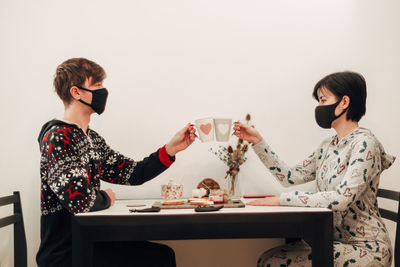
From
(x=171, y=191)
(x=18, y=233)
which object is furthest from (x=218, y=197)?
(x=18, y=233)

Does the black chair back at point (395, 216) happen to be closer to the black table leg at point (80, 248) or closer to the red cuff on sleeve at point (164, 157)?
the red cuff on sleeve at point (164, 157)

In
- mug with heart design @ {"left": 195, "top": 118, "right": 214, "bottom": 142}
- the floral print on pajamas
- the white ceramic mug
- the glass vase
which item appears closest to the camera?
the floral print on pajamas

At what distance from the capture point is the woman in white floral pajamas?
1.30 m

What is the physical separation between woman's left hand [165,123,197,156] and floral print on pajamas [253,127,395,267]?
2.00 feet

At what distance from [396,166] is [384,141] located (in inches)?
7.4

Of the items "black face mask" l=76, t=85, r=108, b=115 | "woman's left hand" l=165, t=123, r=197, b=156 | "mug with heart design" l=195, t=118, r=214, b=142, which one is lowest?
"woman's left hand" l=165, t=123, r=197, b=156

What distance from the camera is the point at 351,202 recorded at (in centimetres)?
129

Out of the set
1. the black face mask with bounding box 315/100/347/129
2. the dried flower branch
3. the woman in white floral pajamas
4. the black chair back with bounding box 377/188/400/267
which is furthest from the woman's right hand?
the black chair back with bounding box 377/188/400/267

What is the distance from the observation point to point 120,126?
207 centimetres

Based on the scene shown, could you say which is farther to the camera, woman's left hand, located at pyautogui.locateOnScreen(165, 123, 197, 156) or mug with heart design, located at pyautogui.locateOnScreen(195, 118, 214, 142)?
woman's left hand, located at pyautogui.locateOnScreen(165, 123, 197, 156)

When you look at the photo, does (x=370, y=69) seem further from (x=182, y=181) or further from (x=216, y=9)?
(x=182, y=181)

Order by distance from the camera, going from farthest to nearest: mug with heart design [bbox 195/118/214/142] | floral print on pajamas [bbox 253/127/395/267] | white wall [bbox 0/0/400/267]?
white wall [bbox 0/0/400/267]
mug with heart design [bbox 195/118/214/142]
floral print on pajamas [bbox 253/127/395/267]

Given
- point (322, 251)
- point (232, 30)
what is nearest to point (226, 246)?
point (322, 251)

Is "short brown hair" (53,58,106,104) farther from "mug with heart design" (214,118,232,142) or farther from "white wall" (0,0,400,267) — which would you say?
"mug with heart design" (214,118,232,142)
